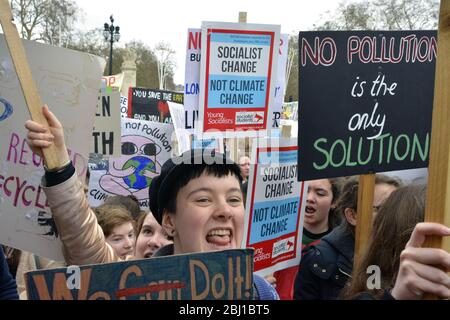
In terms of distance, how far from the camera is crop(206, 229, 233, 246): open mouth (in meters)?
2.06

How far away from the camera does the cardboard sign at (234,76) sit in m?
4.05

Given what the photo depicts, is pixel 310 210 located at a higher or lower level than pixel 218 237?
lower

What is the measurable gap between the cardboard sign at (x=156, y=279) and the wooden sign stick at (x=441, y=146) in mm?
476

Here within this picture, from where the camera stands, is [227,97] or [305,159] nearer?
[305,159]

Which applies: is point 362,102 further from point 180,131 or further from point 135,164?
point 135,164

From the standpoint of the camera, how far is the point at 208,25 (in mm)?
4055

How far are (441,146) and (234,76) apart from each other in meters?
2.84

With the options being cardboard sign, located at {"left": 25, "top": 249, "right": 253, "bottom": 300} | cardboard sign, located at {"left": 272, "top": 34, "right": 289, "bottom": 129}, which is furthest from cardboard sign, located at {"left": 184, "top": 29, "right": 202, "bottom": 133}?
cardboard sign, located at {"left": 25, "top": 249, "right": 253, "bottom": 300}

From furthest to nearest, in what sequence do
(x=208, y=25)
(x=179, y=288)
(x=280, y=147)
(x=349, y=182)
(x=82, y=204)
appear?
(x=208, y=25), (x=349, y=182), (x=280, y=147), (x=82, y=204), (x=179, y=288)

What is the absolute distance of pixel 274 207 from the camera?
121 inches

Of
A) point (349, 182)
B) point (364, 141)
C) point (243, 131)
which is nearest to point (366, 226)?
point (364, 141)

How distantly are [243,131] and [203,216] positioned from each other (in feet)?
6.88

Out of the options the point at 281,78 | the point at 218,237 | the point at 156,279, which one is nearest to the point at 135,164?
the point at 281,78
